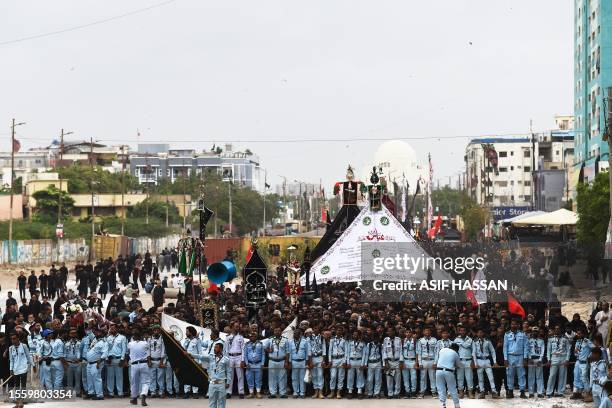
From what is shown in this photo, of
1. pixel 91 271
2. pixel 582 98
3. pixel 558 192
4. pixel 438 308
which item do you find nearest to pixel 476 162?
pixel 558 192

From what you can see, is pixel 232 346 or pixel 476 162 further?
pixel 476 162

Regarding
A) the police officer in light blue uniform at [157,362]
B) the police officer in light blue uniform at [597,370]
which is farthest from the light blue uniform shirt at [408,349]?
the police officer in light blue uniform at [157,362]

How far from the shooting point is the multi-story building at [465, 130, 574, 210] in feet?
423

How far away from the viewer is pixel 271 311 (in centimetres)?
2675

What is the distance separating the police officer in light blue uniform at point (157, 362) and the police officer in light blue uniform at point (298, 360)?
2.34m

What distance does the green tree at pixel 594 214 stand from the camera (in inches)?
2029

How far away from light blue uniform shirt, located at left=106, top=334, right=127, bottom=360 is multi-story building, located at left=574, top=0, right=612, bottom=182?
46.7 meters

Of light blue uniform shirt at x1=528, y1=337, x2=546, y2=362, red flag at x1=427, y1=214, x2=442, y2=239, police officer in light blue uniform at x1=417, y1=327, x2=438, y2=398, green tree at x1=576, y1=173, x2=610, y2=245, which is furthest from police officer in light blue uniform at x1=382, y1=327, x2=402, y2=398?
green tree at x1=576, y1=173, x2=610, y2=245

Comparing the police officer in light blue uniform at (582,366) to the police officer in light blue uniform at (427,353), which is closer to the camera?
the police officer in light blue uniform at (582,366)

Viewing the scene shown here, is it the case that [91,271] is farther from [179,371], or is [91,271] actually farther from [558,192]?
[558,192]

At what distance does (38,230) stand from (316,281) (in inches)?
2247

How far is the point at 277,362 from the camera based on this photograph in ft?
73.9

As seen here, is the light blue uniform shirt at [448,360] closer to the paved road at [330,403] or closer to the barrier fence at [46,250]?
the paved road at [330,403]

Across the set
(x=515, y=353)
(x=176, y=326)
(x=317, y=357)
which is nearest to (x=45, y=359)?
(x=176, y=326)
